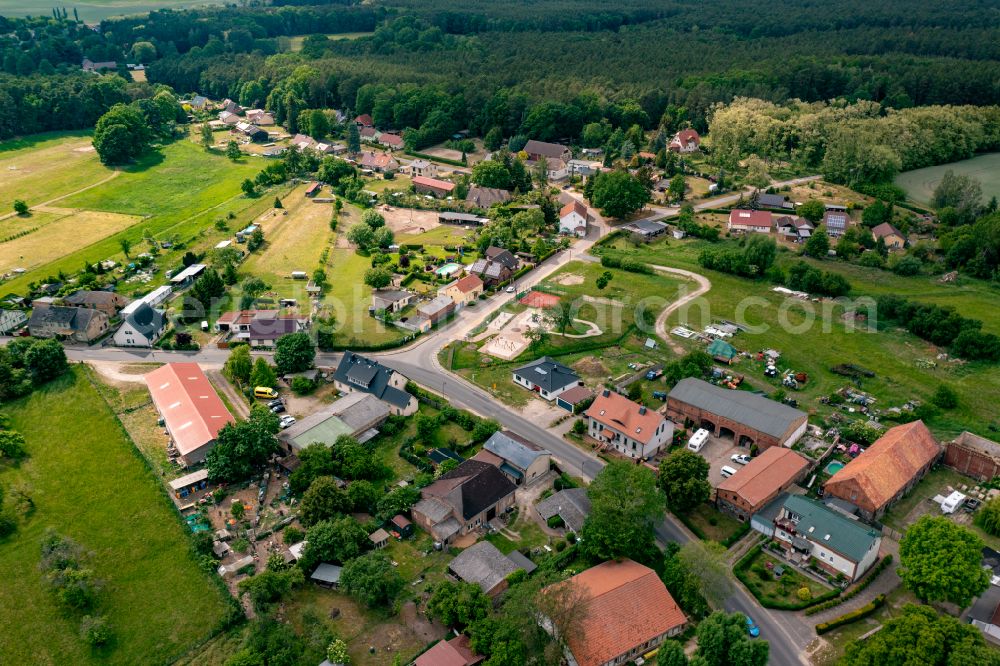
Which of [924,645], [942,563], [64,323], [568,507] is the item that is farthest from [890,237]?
[64,323]

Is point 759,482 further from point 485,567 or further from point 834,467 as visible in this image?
point 485,567

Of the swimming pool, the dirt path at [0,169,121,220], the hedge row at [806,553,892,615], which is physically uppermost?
the swimming pool

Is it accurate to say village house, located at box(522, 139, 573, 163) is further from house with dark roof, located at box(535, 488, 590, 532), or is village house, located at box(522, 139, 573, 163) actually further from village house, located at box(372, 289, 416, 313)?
house with dark roof, located at box(535, 488, 590, 532)

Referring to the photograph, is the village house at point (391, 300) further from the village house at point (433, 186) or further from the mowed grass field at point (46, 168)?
the mowed grass field at point (46, 168)

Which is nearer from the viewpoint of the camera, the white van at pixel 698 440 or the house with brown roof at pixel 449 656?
the house with brown roof at pixel 449 656

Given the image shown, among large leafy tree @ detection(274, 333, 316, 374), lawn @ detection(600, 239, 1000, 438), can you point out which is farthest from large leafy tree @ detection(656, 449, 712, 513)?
large leafy tree @ detection(274, 333, 316, 374)

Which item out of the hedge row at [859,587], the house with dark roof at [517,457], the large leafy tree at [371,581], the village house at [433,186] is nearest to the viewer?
the large leafy tree at [371,581]

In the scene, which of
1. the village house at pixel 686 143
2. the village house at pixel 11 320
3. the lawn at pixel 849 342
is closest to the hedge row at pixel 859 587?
the lawn at pixel 849 342
